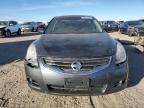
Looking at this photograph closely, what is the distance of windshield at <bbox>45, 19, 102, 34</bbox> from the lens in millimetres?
6363

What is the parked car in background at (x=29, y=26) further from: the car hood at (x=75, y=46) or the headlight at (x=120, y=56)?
the headlight at (x=120, y=56)

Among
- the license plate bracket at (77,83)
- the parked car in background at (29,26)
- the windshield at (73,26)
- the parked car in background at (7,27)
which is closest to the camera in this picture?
the license plate bracket at (77,83)

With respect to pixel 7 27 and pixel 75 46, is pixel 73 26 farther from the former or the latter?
pixel 7 27

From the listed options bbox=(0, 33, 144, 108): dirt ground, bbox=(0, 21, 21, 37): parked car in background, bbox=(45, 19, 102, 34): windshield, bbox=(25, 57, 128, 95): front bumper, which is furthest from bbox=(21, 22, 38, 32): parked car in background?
bbox=(25, 57, 128, 95): front bumper

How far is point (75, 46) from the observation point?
15.9 feet

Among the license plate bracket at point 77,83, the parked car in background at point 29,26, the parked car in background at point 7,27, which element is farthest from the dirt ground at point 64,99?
the parked car in background at point 29,26

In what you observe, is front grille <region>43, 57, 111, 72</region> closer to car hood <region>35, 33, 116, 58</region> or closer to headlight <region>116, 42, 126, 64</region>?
car hood <region>35, 33, 116, 58</region>

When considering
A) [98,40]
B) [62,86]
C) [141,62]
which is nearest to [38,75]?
[62,86]

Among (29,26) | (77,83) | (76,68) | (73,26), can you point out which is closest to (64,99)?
(77,83)

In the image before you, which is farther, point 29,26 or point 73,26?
point 29,26

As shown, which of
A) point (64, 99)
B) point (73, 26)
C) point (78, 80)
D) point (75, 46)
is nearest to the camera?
point (78, 80)

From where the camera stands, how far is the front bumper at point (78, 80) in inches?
169

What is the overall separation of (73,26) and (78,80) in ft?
8.47

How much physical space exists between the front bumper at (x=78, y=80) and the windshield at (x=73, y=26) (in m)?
1.99
